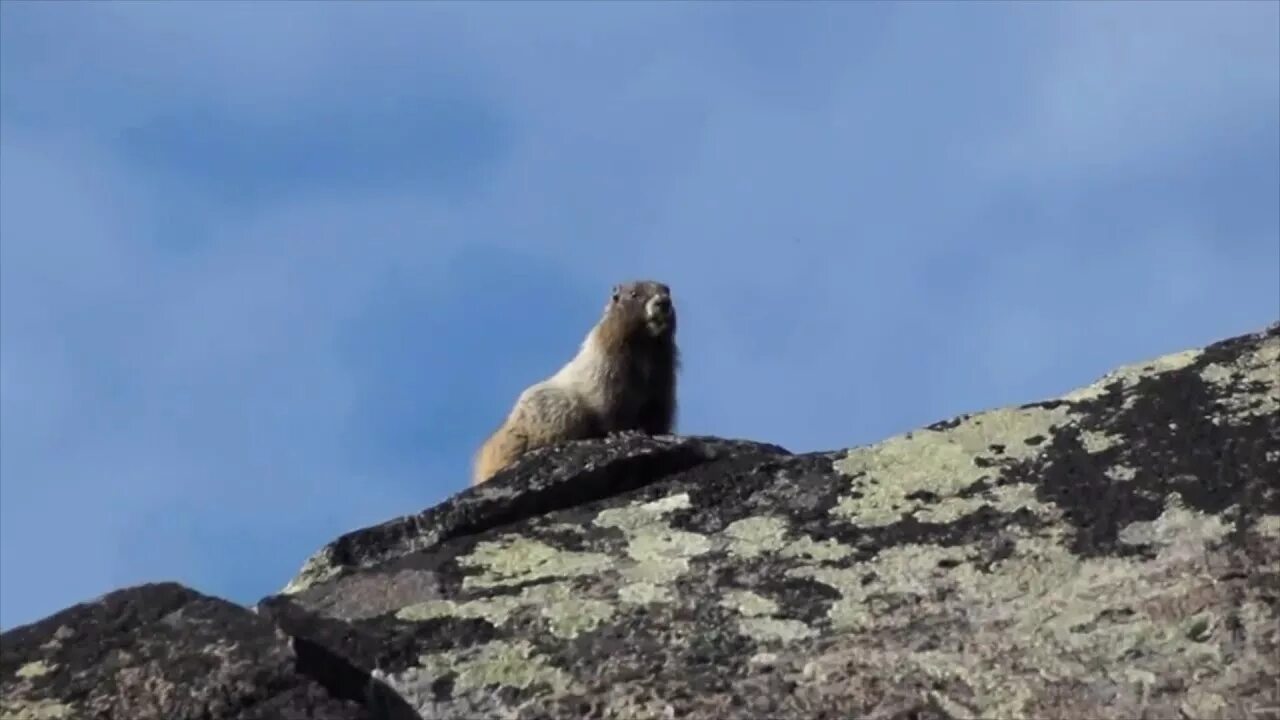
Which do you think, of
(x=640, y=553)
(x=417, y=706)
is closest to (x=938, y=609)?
(x=640, y=553)

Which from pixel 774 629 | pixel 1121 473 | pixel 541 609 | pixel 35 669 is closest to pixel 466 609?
pixel 541 609

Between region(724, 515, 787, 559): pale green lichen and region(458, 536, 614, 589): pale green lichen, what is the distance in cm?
32

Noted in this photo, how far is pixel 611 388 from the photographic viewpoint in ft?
41.9

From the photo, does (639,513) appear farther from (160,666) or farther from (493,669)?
(160,666)

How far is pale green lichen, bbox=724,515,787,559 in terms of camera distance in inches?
191

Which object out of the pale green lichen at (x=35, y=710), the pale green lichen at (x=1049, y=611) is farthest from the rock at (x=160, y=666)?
the pale green lichen at (x=1049, y=611)

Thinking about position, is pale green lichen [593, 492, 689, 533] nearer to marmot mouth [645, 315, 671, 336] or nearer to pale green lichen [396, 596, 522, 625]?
pale green lichen [396, 596, 522, 625]

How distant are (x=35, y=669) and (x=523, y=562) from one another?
124 centimetres

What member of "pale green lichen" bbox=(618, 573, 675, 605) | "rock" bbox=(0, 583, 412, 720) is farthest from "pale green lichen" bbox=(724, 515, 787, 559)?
"rock" bbox=(0, 583, 412, 720)

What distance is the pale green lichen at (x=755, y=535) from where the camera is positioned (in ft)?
15.9

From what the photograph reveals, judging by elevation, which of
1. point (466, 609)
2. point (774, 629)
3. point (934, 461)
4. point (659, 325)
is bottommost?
point (774, 629)

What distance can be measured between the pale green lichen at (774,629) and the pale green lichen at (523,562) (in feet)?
1.70

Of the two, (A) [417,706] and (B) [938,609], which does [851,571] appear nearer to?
(B) [938,609]

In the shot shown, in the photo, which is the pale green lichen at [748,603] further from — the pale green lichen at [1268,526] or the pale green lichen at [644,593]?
the pale green lichen at [1268,526]
